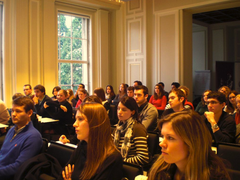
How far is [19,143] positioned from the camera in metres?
2.47

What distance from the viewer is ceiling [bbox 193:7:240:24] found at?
973 cm

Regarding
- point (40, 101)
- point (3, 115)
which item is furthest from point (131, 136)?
point (40, 101)

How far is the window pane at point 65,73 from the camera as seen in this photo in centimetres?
853

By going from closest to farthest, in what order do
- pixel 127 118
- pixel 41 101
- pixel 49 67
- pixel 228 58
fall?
pixel 127 118 < pixel 41 101 < pixel 49 67 < pixel 228 58

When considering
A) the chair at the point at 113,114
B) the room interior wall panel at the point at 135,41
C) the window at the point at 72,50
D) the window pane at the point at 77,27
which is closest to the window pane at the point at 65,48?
the window at the point at 72,50

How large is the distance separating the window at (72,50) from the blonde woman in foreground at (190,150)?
7538mm

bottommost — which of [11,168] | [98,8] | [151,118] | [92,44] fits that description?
[11,168]

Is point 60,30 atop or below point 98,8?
below

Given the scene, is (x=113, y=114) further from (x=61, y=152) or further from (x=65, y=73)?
(x=65, y=73)

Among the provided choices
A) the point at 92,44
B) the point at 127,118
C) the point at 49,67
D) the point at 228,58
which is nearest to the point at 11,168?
the point at 127,118

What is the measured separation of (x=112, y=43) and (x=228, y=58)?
587cm

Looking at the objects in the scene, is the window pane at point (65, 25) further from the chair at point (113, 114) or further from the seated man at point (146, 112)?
the seated man at point (146, 112)

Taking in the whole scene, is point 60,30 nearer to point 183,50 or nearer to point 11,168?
point 183,50

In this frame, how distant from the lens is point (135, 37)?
29.7ft
